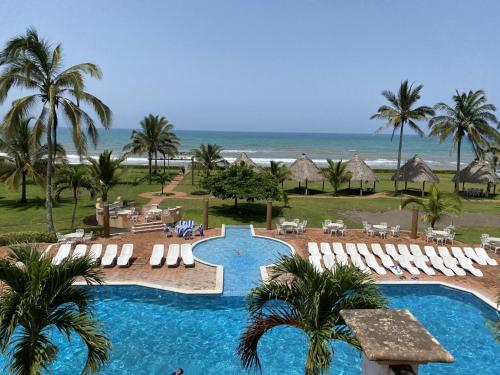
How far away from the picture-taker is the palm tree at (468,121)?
97.0 feet

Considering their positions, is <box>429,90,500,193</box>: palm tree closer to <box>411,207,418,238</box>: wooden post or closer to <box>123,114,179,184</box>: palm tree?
<box>411,207,418,238</box>: wooden post

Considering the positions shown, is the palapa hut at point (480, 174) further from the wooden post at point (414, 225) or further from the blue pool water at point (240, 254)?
the blue pool water at point (240, 254)

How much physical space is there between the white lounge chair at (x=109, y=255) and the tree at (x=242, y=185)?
7.79m

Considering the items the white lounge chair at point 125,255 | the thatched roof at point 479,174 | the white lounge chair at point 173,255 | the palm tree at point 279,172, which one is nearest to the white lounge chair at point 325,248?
the white lounge chair at point 173,255

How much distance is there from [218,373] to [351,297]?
176 inches

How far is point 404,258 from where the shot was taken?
1462cm

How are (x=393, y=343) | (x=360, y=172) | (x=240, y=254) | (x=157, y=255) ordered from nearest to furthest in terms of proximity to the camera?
(x=393, y=343), (x=157, y=255), (x=240, y=254), (x=360, y=172)

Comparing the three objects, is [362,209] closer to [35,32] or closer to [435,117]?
[435,117]

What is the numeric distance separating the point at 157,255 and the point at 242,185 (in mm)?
7943

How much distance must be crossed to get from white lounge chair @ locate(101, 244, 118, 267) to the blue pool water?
3113mm

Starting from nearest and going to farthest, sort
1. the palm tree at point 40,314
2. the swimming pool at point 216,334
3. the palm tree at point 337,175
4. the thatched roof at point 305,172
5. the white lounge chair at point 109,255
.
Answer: the palm tree at point 40,314 < the swimming pool at point 216,334 < the white lounge chair at point 109,255 < the palm tree at point 337,175 < the thatched roof at point 305,172

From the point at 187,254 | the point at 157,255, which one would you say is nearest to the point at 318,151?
the point at 187,254

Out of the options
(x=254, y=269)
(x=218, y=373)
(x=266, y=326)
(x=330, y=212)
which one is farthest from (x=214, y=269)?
(x=330, y=212)

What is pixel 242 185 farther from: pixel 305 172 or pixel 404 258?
pixel 305 172
